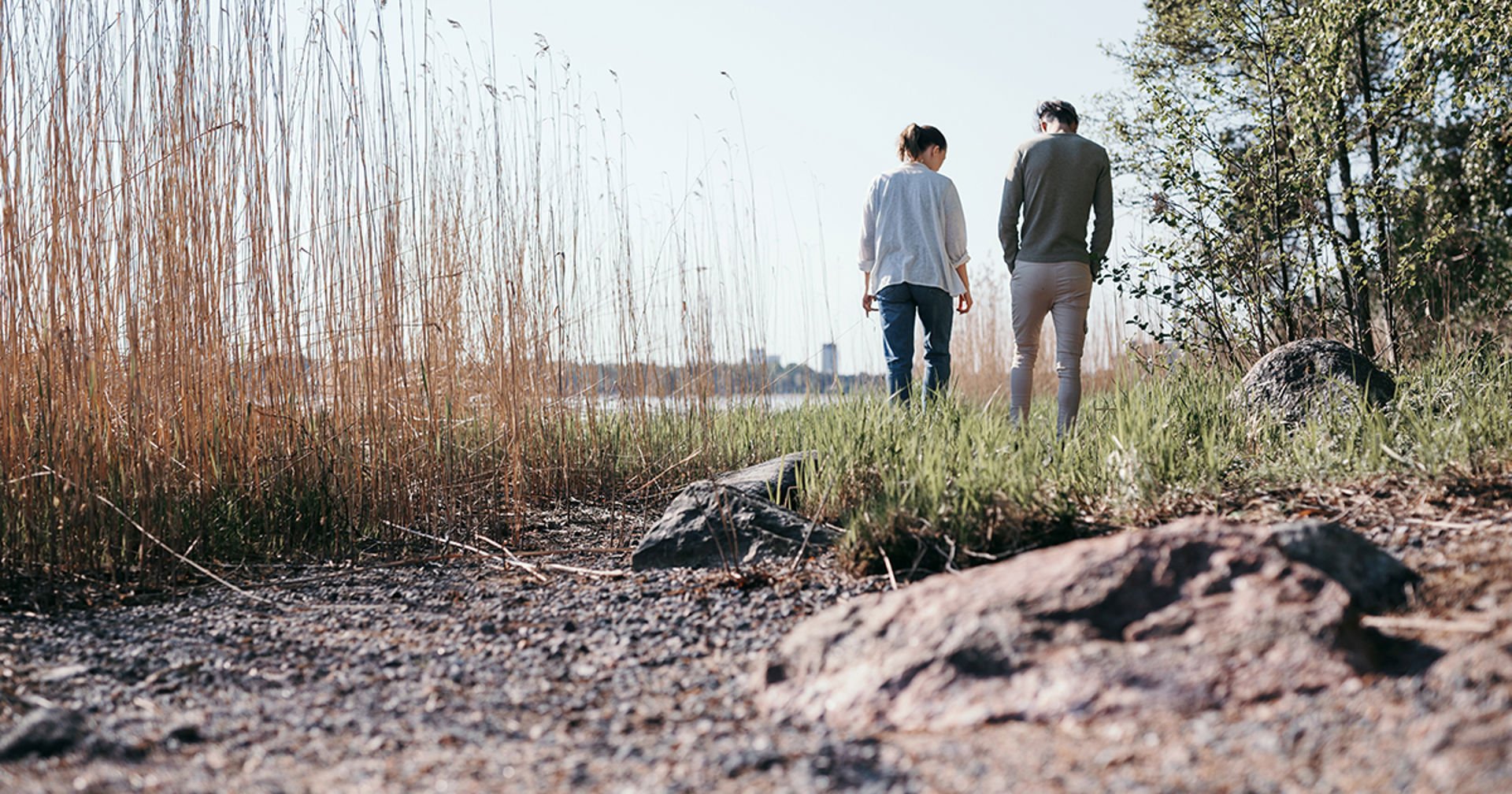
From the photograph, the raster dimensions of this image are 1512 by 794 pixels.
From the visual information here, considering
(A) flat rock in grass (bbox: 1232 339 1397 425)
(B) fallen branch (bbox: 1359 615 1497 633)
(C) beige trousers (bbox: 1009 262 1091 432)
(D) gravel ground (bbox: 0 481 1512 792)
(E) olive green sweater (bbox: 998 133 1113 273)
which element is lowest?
(D) gravel ground (bbox: 0 481 1512 792)

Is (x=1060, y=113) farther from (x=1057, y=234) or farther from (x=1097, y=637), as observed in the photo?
(x=1097, y=637)

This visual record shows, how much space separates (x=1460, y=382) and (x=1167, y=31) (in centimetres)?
630

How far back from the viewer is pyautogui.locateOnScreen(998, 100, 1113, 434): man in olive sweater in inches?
153

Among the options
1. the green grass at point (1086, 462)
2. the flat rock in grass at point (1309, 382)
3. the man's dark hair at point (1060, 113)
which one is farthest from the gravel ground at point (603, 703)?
the man's dark hair at point (1060, 113)

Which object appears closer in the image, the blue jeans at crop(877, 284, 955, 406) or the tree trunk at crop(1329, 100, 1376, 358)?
the blue jeans at crop(877, 284, 955, 406)

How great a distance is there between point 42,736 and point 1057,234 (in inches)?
130

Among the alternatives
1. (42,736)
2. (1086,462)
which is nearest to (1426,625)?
(1086,462)

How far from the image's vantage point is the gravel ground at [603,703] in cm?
134

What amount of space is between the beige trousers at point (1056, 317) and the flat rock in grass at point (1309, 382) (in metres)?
0.59

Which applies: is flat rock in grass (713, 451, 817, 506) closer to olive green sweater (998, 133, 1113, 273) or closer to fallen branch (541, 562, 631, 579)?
fallen branch (541, 562, 631, 579)

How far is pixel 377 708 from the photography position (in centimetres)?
175

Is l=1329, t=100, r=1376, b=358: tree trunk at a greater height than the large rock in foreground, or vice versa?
l=1329, t=100, r=1376, b=358: tree trunk

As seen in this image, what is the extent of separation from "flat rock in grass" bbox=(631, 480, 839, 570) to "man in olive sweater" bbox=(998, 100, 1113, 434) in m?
1.45

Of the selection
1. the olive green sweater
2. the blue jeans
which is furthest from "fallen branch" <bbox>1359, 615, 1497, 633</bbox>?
the blue jeans
